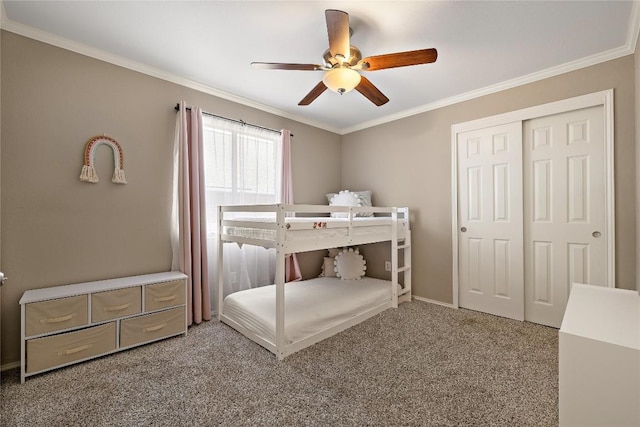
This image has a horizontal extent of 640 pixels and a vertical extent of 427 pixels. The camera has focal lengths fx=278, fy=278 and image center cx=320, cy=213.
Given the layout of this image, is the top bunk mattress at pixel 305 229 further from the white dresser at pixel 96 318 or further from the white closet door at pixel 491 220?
the white closet door at pixel 491 220

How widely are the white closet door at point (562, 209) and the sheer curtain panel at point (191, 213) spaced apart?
3.14 meters

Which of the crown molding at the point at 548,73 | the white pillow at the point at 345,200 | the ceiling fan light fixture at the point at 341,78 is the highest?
the crown molding at the point at 548,73

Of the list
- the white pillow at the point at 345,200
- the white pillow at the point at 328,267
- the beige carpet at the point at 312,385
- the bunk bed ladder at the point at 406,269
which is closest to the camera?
the beige carpet at the point at 312,385

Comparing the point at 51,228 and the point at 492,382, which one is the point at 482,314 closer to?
the point at 492,382

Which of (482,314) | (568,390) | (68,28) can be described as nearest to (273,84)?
(68,28)

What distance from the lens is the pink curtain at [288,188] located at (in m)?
3.41

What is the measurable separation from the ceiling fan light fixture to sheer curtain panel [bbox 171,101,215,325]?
1.44 meters

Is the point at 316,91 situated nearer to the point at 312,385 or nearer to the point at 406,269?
the point at 312,385

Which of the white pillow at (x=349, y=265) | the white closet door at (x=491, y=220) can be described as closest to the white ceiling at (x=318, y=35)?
the white closet door at (x=491, y=220)

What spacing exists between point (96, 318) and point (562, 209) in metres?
3.87

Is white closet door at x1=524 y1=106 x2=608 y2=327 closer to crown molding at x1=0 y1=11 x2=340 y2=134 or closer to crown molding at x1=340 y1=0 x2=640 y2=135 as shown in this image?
crown molding at x1=340 y1=0 x2=640 y2=135

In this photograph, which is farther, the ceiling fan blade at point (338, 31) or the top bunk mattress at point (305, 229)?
the top bunk mattress at point (305, 229)

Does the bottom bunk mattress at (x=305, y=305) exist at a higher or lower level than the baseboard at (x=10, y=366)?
higher

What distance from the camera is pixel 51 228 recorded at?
2029 mm
